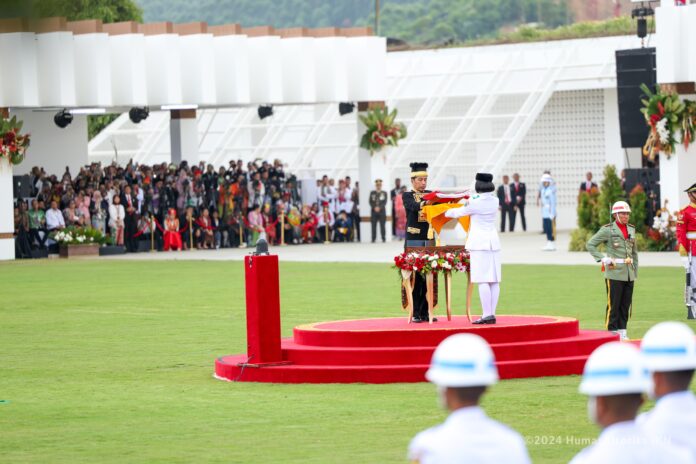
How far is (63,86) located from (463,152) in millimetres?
18455

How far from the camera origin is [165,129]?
60.4 metres

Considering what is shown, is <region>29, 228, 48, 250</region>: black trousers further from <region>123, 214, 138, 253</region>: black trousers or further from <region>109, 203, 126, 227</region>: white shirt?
<region>123, 214, 138, 253</region>: black trousers

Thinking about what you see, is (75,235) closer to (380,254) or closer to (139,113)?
(139,113)

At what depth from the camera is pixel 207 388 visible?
48.8ft

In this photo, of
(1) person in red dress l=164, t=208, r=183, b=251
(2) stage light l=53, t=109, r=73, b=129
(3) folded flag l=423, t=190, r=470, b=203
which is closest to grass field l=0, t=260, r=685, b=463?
(3) folded flag l=423, t=190, r=470, b=203

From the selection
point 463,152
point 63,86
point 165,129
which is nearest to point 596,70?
point 463,152

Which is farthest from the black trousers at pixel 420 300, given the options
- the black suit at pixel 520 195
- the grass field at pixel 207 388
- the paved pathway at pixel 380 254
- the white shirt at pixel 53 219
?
the black suit at pixel 520 195

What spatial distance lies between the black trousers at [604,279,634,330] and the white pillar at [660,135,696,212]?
18.8 metres

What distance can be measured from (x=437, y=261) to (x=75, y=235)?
24.5 m

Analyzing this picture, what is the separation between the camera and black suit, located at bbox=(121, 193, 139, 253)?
135 feet

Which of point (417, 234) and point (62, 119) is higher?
point (62, 119)

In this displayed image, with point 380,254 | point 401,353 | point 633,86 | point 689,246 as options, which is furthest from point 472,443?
point 633,86

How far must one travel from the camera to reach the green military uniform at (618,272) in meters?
17.6

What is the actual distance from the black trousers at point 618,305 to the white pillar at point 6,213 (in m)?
24.0
